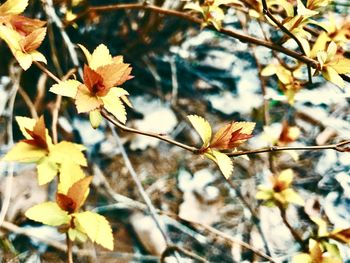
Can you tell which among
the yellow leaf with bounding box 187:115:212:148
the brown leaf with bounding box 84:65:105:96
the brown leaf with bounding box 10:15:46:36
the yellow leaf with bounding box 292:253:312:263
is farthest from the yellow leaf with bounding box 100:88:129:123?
the yellow leaf with bounding box 292:253:312:263

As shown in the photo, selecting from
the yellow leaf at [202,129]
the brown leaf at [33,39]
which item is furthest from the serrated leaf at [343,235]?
the brown leaf at [33,39]

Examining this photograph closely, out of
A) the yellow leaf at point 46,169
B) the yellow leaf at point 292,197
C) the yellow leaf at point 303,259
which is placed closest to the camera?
the yellow leaf at point 46,169

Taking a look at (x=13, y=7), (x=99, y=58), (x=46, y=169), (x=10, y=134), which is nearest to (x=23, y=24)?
(x=13, y=7)

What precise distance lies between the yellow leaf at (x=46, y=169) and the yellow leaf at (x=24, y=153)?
0.04ft

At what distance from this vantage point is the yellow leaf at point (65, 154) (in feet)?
2.76

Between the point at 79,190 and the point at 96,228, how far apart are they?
0.27ft

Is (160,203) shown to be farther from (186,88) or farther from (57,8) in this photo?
(57,8)

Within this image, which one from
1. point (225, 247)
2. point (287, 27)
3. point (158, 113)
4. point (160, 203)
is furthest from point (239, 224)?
point (287, 27)

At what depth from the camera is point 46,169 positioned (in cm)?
83

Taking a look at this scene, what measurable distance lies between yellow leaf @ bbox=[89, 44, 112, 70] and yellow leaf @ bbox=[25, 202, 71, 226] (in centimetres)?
30

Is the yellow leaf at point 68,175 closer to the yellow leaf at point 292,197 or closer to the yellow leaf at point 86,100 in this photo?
the yellow leaf at point 86,100

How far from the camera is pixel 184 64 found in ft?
6.49

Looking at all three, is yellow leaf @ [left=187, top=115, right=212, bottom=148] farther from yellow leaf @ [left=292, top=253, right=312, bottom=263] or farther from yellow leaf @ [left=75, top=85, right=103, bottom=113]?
yellow leaf @ [left=292, top=253, right=312, bottom=263]

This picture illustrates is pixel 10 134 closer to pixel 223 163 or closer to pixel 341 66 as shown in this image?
pixel 223 163
